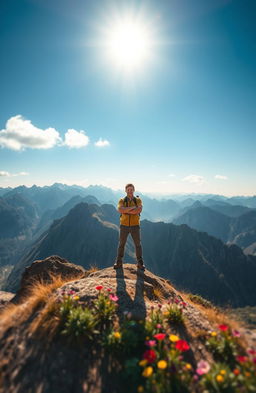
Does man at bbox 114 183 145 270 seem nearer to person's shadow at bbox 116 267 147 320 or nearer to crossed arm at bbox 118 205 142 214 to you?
crossed arm at bbox 118 205 142 214

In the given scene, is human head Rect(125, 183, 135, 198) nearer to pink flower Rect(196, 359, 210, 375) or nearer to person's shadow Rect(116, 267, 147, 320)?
person's shadow Rect(116, 267, 147, 320)


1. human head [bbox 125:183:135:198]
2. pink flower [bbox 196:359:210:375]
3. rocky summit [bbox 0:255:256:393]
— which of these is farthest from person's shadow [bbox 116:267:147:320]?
human head [bbox 125:183:135:198]

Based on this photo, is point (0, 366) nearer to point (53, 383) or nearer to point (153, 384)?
Answer: point (53, 383)

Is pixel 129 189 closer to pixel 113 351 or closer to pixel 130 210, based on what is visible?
pixel 130 210

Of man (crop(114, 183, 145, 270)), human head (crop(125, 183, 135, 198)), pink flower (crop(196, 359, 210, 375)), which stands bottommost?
pink flower (crop(196, 359, 210, 375))

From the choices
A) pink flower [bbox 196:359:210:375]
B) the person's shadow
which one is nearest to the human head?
the person's shadow

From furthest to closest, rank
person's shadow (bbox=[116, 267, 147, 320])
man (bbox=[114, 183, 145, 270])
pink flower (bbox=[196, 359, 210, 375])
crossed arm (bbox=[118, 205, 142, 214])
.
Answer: man (bbox=[114, 183, 145, 270]) → crossed arm (bbox=[118, 205, 142, 214]) → person's shadow (bbox=[116, 267, 147, 320]) → pink flower (bbox=[196, 359, 210, 375])

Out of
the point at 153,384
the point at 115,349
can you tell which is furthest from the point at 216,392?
the point at 115,349

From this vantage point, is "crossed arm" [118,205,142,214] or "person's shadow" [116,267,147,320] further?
"crossed arm" [118,205,142,214]

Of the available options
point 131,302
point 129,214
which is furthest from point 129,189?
point 131,302

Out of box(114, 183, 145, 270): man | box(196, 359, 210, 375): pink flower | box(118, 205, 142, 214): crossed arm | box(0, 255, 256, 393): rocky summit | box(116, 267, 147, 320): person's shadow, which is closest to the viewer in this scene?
box(196, 359, 210, 375): pink flower

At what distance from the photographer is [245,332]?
6012 mm

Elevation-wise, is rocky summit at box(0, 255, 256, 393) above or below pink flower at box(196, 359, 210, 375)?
below

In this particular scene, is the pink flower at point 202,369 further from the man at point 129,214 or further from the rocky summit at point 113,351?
the man at point 129,214
